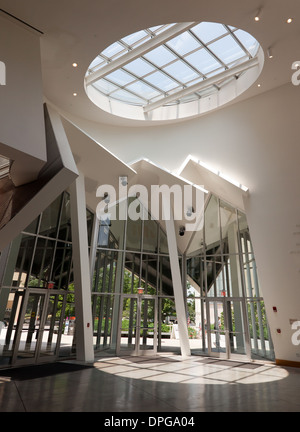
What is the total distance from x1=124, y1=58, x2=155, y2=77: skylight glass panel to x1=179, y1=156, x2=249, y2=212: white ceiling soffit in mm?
3686

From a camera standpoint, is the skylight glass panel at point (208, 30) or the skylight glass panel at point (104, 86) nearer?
the skylight glass panel at point (208, 30)

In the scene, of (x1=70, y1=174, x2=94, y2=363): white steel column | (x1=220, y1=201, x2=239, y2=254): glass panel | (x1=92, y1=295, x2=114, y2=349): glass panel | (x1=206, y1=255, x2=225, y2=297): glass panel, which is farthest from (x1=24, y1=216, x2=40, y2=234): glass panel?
(x1=220, y1=201, x2=239, y2=254): glass panel

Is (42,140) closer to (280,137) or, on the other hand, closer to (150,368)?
(280,137)

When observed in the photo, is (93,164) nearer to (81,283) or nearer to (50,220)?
(50,220)

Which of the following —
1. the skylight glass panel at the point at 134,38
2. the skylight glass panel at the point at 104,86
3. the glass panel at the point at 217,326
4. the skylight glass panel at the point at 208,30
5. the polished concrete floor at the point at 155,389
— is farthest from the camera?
the glass panel at the point at 217,326

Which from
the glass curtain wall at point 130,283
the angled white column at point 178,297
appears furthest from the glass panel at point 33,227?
the angled white column at point 178,297

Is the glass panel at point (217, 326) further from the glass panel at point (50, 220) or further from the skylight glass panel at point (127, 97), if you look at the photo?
the skylight glass panel at point (127, 97)

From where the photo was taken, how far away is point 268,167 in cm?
987

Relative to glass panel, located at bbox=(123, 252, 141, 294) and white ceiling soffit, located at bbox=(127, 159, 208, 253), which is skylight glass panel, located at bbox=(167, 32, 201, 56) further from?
glass panel, located at bbox=(123, 252, 141, 294)

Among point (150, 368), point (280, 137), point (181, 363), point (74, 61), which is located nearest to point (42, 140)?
point (74, 61)

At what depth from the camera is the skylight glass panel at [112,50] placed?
9.00 m

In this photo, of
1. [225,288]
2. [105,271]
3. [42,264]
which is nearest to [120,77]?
[42,264]

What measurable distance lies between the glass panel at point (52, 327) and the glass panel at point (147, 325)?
12.5 feet

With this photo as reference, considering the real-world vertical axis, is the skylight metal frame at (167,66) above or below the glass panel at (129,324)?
above
